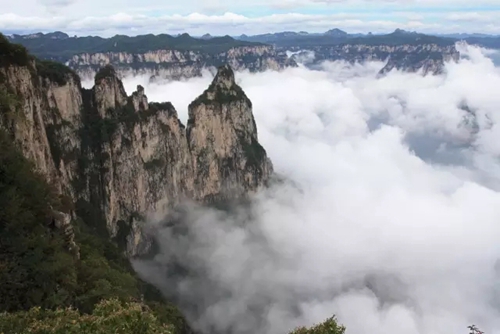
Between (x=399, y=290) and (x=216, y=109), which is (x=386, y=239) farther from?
(x=216, y=109)

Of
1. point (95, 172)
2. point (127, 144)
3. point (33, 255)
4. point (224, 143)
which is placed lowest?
point (224, 143)

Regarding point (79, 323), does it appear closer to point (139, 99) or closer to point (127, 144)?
point (127, 144)

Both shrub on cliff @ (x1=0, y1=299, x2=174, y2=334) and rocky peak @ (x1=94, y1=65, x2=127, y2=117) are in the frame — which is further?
rocky peak @ (x1=94, y1=65, x2=127, y2=117)

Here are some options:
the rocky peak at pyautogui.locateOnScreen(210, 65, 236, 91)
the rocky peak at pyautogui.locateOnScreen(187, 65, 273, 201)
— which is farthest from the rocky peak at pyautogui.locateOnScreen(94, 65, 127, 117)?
the rocky peak at pyautogui.locateOnScreen(210, 65, 236, 91)

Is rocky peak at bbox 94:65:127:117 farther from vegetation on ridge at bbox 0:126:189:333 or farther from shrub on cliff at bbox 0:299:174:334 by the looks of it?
shrub on cliff at bbox 0:299:174:334

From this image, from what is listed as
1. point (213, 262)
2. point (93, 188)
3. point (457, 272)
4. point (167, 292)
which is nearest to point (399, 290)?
point (457, 272)

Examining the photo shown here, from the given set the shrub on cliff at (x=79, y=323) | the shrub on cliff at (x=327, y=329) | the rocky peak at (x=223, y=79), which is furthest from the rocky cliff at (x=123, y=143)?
the shrub on cliff at (x=327, y=329)

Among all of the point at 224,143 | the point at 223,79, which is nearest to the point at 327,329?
the point at 224,143
